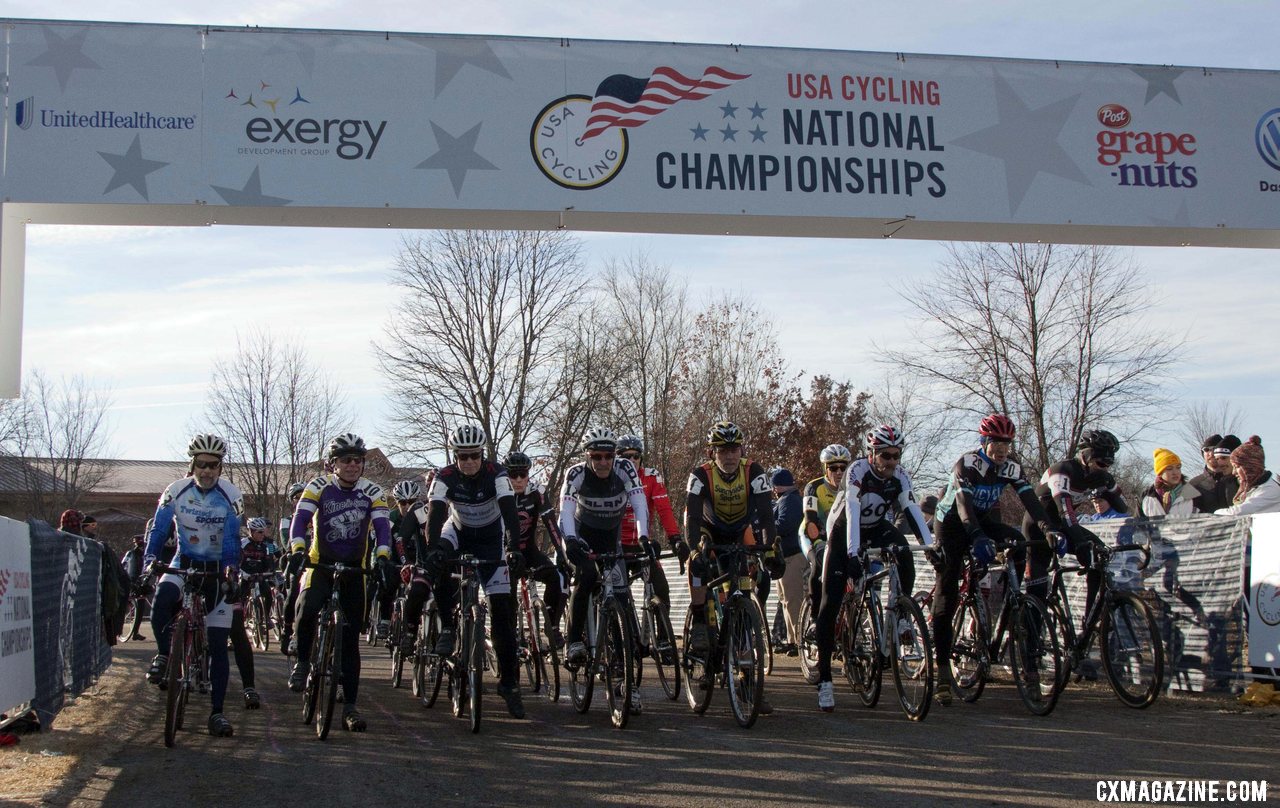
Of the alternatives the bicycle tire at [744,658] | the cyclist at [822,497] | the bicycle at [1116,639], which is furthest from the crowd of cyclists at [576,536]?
the cyclist at [822,497]

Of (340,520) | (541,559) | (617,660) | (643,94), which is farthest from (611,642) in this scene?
(643,94)

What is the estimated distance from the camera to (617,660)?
8758mm

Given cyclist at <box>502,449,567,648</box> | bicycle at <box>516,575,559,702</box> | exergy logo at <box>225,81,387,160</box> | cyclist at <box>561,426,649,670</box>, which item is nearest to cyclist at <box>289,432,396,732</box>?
cyclist at <box>502,449,567,648</box>

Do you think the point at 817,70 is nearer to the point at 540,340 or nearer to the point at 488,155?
the point at 488,155

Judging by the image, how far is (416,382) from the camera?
42594mm

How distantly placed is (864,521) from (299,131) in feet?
23.7

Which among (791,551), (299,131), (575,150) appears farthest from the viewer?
(791,551)

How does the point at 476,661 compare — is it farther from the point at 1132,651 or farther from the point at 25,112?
the point at 25,112

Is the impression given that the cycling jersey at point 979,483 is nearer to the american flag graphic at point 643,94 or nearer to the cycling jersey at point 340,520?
the cycling jersey at point 340,520

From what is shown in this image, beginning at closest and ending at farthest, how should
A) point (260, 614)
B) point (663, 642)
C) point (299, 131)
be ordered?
point (663, 642) < point (299, 131) < point (260, 614)

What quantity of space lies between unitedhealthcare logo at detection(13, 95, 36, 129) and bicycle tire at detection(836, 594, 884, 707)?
932 centimetres

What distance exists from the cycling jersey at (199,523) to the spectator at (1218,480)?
844 centimetres

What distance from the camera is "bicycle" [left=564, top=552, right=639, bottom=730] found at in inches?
338

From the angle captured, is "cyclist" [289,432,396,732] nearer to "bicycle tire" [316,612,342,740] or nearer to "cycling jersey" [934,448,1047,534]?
"bicycle tire" [316,612,342,740]
